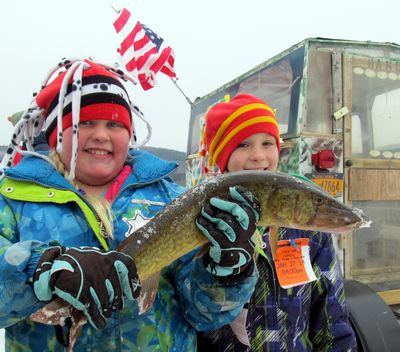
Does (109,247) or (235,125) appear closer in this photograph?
(109,247)

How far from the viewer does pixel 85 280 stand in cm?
143

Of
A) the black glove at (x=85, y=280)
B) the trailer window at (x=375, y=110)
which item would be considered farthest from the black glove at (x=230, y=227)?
the trailer window at (x=375, y=110)

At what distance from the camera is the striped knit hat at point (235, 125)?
8.50ft

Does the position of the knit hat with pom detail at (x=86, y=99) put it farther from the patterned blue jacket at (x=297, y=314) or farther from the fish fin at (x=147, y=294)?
the patterned blue jacket at (x=297, y=314)

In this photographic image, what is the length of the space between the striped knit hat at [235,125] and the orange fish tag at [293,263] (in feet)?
2.29

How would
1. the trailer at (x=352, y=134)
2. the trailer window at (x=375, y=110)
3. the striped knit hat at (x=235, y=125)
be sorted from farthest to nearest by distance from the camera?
1. the trailer window at (x=375, y=110)
2. the trailer at (x=352, y=134)
3. the striped knit hat at (x=235, y=125)

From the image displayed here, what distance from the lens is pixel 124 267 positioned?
60.3 inches

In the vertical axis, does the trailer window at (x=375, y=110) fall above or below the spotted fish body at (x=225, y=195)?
above

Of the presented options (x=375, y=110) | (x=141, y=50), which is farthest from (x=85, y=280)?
(x=141, y=50)

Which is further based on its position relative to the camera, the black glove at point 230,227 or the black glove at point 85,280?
the black glove at point 230,227

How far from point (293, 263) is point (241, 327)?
1.63 ft

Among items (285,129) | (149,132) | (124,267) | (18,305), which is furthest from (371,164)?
(18,305)

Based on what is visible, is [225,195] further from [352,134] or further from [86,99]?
[352,134]

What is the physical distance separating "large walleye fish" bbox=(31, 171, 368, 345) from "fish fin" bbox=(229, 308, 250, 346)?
1.63 feet
